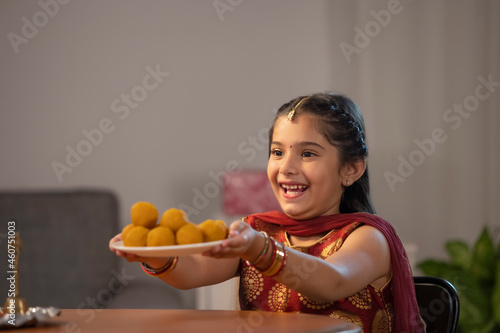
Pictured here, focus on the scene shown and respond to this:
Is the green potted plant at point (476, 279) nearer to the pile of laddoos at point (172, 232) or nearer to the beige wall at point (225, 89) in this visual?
the beige wall at point (225, 89)

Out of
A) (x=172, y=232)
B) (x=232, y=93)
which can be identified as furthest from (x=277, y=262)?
(x=232, y=93)

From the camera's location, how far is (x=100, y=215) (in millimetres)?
3238

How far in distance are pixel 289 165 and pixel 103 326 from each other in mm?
654

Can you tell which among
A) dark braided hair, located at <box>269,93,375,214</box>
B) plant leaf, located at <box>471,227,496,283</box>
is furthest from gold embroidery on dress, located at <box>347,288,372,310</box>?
plant leaf, located at <box>471,227,496,283</box>

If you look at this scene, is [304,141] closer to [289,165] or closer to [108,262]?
[289,165]

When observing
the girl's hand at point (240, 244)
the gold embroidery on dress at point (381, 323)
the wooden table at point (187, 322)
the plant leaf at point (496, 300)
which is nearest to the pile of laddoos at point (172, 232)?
the girl's hand at point (240, 244)

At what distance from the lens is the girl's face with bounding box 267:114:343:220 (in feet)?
5.27

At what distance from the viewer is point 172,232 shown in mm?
1221

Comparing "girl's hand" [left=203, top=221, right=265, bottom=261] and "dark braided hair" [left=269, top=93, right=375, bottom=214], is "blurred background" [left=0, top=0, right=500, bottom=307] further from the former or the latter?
"girl's hand" [left=203, top=221, right=265, bottom=261]

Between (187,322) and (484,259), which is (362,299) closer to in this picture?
(187,322)

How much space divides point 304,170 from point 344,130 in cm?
16

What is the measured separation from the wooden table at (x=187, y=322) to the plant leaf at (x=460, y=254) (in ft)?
7.30

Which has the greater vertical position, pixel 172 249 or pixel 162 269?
pixel 172 249

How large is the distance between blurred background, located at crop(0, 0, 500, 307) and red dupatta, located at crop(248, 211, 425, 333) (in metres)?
1.79
